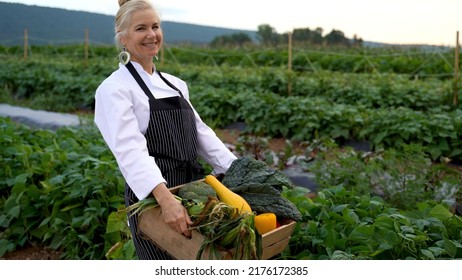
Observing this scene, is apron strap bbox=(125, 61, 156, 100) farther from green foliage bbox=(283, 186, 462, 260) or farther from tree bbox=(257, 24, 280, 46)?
tree bbox=(257, 24, 280, 46)

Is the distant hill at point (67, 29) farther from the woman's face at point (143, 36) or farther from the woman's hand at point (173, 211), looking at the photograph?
the woman's hand at point (173, 211)

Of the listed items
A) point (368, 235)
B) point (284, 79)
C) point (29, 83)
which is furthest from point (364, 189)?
point (29, 83)

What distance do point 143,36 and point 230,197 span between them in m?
0.60

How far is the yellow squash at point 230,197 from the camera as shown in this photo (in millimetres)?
1610

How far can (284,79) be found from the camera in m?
8.57

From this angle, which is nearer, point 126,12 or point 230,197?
point 230,197

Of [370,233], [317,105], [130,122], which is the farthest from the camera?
[317,105]

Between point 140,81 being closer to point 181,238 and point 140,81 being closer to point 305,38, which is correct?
point 181,238

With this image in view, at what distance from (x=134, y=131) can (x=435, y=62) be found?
43.3ft

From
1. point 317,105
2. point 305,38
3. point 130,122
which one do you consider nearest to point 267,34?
point 305,38

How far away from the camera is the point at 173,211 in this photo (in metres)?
1.57

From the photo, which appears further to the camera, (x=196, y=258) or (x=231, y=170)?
(x=231, y=170)

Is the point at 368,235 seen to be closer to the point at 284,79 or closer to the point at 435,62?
the point at 284,79

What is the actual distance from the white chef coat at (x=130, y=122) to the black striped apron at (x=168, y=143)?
0.03 metres
